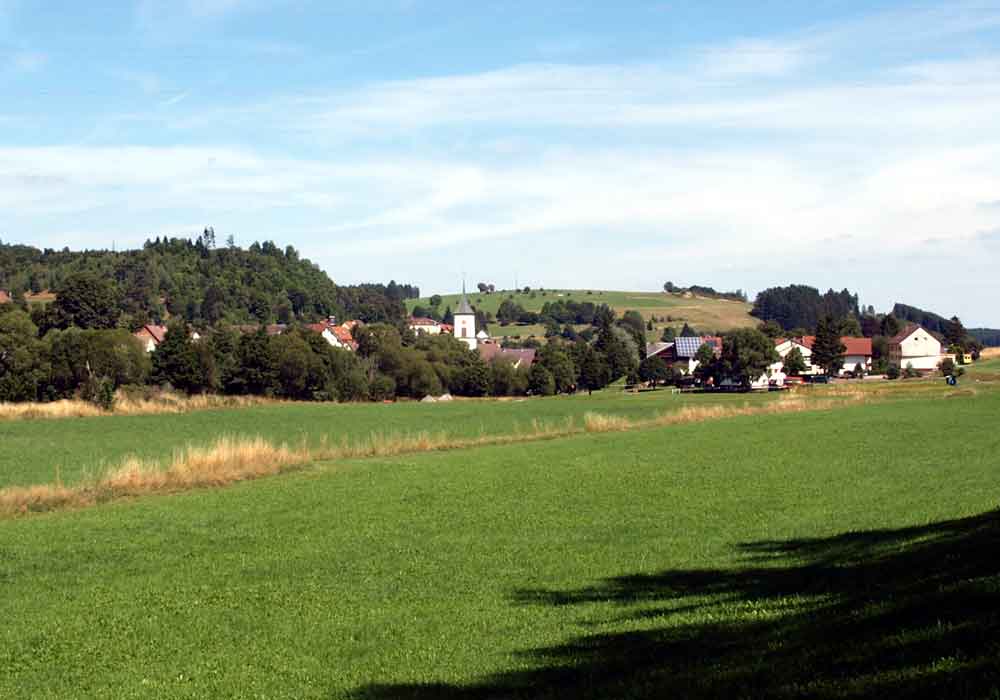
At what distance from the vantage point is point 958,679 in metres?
7.67

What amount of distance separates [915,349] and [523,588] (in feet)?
465

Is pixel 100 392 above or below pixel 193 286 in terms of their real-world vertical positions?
below

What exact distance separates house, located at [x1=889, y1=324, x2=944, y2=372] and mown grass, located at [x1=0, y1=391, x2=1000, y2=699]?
A: 118 meters

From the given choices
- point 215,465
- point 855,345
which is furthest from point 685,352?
point 215,465

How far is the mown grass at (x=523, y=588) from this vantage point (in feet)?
33.5

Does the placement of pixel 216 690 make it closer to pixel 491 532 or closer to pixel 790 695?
pixel 790 695

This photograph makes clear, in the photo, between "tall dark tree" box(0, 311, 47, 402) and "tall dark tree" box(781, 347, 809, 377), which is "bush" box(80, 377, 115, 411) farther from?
"tall dark tree" box(781, 347, 809, 377)

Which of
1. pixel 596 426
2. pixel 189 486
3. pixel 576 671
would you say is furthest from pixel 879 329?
pixel 576 671

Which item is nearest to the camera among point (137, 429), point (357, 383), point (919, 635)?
point (919, 635)

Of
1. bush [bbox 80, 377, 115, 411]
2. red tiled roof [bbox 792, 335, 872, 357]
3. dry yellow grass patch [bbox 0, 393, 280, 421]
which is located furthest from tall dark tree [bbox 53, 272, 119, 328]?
red tiled roof [bbox 792, 335, 872, 357]

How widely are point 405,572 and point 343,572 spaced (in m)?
1.18

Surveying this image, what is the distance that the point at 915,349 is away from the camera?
479 feet

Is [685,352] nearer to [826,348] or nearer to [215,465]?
[826,348]

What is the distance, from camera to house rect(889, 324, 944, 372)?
143 meters
